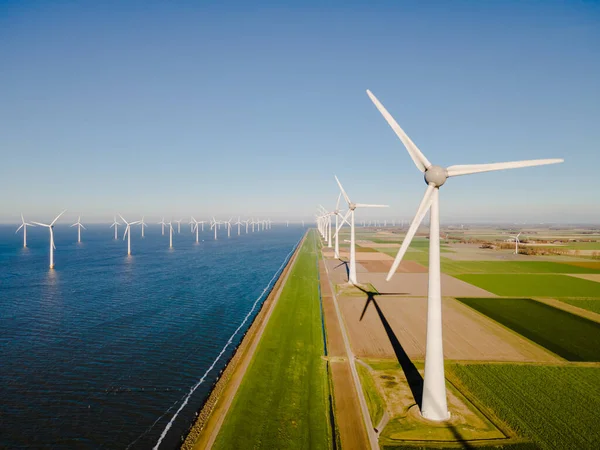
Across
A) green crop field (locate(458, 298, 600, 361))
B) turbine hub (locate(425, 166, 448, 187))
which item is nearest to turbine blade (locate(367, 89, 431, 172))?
turbine hub (locate(425, 166, 448, 187))

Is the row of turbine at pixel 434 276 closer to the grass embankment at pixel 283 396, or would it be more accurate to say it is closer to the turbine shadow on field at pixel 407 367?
the turbine shadow on field at pixel 407 367

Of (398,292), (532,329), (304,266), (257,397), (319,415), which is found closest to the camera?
(319,415)

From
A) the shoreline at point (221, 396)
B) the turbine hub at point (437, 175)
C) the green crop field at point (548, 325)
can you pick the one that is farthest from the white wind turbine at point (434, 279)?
the green crop field at point (548, 325)

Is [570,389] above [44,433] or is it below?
above

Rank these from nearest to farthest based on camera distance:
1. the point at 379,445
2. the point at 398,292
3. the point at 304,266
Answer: the point at 379,445 → the point at 398,292 → the point at 304,266

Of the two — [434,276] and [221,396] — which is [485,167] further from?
[221,396]

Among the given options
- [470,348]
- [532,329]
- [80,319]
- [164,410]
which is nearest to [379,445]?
[164,410]

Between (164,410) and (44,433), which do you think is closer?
(44,433)

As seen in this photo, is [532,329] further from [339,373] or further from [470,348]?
[339,373]
